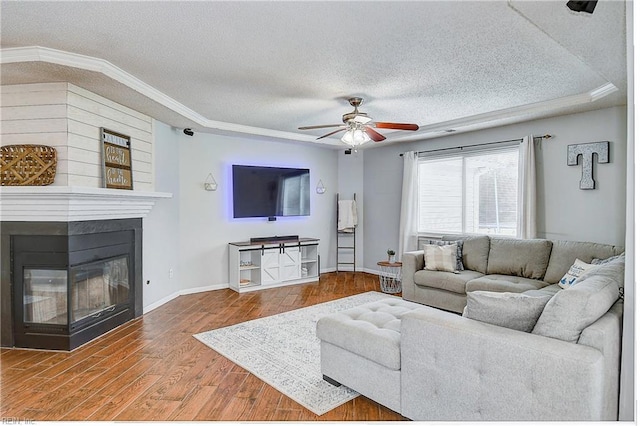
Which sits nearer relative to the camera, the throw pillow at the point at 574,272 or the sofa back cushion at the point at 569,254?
the throw pillow at the point at 574,272

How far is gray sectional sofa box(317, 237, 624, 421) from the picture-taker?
169 centimetres

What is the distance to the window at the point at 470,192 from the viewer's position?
5270 mm

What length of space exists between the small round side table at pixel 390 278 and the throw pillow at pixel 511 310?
11.7 ft

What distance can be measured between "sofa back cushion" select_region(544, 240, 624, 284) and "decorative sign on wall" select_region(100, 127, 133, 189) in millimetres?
4832

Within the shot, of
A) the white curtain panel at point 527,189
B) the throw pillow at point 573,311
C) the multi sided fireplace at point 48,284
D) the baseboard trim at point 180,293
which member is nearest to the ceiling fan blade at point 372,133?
the white curtain panel at point 527,189

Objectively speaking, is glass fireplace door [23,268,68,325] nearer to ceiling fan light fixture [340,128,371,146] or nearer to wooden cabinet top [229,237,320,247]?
wooden cabinet top [229,237,320,247]

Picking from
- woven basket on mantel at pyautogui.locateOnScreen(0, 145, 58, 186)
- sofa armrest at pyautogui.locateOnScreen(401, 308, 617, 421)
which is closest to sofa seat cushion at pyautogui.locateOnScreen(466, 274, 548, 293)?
sofa armrest at pyautogui.locateOnScreen(401, 308, 617, 421)

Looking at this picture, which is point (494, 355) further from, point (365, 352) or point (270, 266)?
point (270, 266)

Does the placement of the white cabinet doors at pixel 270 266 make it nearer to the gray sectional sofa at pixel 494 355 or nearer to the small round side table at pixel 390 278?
the small round side table at pixel 390 278

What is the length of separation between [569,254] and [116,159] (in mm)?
5023

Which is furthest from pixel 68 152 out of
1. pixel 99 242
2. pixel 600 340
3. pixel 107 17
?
pixel 600 340

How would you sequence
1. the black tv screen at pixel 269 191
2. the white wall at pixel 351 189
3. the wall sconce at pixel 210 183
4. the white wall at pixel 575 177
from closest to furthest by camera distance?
the white wall at pixel 575 177
the wall sconce at pixel 210 183
the black tv screen at pixel 269 191
the white wall at pixel 351 189

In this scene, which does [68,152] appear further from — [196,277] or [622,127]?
[622,127]

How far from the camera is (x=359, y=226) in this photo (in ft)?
24.1
